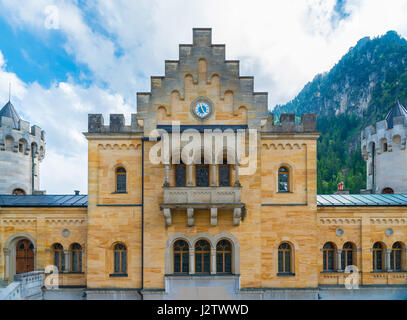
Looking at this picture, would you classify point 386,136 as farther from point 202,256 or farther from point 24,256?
point 24,256

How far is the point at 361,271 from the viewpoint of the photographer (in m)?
19.7

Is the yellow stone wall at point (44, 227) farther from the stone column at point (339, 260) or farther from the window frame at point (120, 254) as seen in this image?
the stone column at point (339, 260)

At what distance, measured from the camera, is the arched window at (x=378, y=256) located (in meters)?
20.2

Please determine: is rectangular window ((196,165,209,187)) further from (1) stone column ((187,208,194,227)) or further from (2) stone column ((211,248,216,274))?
(2) stone column ((211,248,216,274))

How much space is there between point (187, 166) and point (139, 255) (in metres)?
6.67

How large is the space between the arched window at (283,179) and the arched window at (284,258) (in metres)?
3.78

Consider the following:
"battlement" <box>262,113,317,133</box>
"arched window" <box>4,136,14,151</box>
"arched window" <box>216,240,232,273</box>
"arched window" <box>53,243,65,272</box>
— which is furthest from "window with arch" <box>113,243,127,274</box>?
"arched window" <box>4,136,14,151</box>

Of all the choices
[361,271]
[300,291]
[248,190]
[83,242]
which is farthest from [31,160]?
[361,271]

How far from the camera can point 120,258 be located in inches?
726

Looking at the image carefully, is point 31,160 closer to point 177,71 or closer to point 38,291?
point 38,291

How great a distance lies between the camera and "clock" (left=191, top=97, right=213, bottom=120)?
18.2 metres

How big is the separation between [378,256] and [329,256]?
3.71 meters

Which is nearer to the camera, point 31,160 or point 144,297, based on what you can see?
point 144,297

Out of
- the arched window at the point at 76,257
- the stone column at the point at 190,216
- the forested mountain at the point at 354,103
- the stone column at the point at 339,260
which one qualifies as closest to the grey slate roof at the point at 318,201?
the arched window at the point at 76,257
